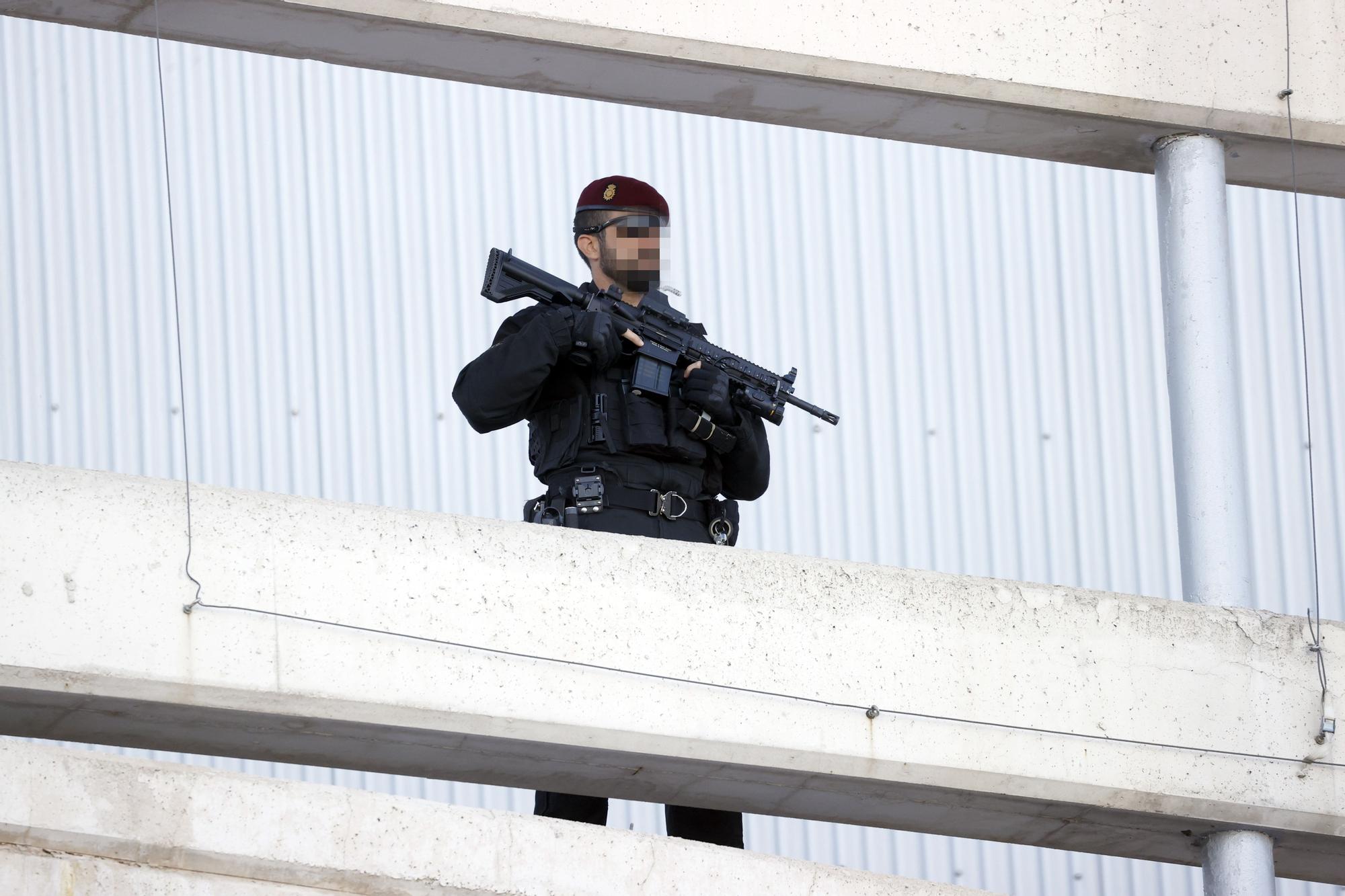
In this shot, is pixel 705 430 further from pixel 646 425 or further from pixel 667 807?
pixel 667 807

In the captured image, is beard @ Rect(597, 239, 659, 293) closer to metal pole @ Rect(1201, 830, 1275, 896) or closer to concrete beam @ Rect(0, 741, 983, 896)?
concrete beam @ Rect(0, 741, 983, 896)

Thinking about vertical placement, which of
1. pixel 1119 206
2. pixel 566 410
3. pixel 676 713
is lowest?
pixel 676 713

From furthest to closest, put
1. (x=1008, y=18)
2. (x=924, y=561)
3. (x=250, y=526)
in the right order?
(x=924, y=561)
(x=1008, y=18)
(x=250, y=526)

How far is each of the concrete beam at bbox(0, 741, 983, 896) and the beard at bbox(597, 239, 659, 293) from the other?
152 cm

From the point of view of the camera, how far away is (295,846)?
14.0 ft

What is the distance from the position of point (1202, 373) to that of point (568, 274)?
3538 millimetres

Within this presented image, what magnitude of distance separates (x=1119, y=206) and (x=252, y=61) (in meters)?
3.62

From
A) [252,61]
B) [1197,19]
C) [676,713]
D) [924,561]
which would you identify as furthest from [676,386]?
[252,61]

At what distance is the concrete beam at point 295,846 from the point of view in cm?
415

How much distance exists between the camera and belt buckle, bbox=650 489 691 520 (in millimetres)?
5113

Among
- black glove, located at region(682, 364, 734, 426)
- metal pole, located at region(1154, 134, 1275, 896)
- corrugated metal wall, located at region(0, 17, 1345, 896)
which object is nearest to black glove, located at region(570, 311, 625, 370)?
black glove, located at region(682, 364, 734, 426)

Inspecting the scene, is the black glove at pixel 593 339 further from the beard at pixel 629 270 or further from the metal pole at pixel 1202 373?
the metal pole at pixel 1202 373

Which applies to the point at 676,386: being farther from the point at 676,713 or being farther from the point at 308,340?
the point at 308,340

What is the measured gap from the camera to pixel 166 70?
8.38 metres
